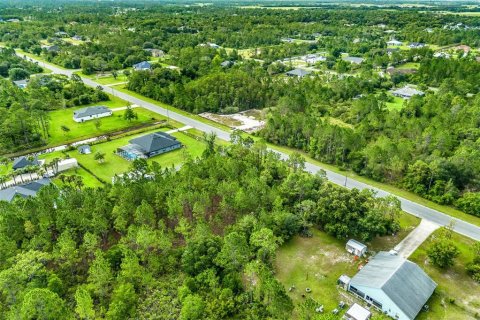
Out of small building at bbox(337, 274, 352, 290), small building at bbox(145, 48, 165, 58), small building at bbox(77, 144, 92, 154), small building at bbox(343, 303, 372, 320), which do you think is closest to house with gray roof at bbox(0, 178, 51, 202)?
small building at bbox(77, 144, 92, 154)

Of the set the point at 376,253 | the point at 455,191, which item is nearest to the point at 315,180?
the point at 376,253

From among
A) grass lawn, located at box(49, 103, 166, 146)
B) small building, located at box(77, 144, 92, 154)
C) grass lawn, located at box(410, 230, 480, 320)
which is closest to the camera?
grass lawn, located at box(410, 230, 480, 320)

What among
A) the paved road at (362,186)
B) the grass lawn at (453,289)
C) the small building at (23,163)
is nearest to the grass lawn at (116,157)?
the small building at (23,163)

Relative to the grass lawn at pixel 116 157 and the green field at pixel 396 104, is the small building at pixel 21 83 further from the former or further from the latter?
the green field at pixel 396 104

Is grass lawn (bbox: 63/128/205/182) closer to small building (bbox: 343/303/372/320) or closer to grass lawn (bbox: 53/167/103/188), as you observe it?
grass lawn (bbox: 53/167/103/188)

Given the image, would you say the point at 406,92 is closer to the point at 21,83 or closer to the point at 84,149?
the point at 84,149
